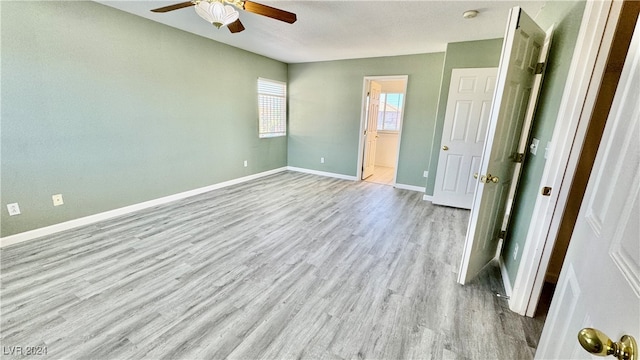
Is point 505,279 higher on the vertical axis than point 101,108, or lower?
lower

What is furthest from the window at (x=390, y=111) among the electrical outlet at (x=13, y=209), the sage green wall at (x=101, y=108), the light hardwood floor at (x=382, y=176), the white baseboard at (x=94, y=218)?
the electrical outlet at (x=13, y=209)

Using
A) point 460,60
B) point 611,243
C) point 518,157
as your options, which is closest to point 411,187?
point 460,60

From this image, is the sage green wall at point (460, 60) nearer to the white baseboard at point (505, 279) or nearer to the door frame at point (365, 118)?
the door frame at point (365, 118)

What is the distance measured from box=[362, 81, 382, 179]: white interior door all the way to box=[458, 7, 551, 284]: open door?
3322 millimetres

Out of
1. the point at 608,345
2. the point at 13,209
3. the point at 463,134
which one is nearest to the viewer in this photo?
the point at 608,345

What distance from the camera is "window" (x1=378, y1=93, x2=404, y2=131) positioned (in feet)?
22.9

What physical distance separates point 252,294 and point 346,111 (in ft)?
13.7

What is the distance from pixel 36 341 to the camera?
150 cm

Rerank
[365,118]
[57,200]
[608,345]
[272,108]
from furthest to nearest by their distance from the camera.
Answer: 1. [272,108]
2. [365,118]
3. [57,200]
4. [608,345]

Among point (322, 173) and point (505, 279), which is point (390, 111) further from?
point (505, 279)

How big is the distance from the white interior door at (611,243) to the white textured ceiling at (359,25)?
2.34 m

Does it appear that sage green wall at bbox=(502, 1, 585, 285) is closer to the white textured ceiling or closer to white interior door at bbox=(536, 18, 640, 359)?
the white textured ceiling

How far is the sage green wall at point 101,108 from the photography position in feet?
8.06

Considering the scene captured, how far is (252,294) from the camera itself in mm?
1956
